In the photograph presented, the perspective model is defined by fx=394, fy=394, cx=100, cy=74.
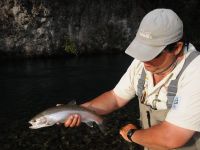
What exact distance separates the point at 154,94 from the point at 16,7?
31.4 meters

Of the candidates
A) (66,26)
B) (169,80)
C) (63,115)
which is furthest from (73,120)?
(66,26)

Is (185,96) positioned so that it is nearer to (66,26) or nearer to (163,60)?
(163,60)

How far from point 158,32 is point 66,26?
33.3 meters

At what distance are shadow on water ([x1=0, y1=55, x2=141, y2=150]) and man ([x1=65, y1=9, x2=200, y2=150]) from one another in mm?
5231

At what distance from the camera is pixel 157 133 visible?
4.37 metres

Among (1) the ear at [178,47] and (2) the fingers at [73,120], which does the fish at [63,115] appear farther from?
(1) the ear at [178,47]

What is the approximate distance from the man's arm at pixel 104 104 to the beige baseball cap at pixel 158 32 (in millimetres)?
1198

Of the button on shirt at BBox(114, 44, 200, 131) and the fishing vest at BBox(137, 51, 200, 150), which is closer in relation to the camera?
the button on shirt at BBox(114, 44, 200, 131)

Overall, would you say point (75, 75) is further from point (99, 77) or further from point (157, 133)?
point (157, 133)

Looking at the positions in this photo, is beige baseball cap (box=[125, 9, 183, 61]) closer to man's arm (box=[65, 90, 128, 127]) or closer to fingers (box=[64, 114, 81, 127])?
man's arm (box=[65, 90, 128, 127])

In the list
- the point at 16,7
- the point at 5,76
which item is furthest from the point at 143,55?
the point at 16,7

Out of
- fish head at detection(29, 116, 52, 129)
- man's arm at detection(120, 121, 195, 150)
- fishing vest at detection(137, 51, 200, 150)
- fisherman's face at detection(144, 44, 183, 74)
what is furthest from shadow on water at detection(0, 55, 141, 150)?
fisherman's face at detection(144, 44, 183, 74)

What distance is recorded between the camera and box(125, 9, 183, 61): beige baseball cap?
4.27m

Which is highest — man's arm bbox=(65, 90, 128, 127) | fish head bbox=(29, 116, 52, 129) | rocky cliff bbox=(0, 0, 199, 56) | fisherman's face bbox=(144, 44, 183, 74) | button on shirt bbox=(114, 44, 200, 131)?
fisherman's face bbox=(144, 44, 183, 74)
